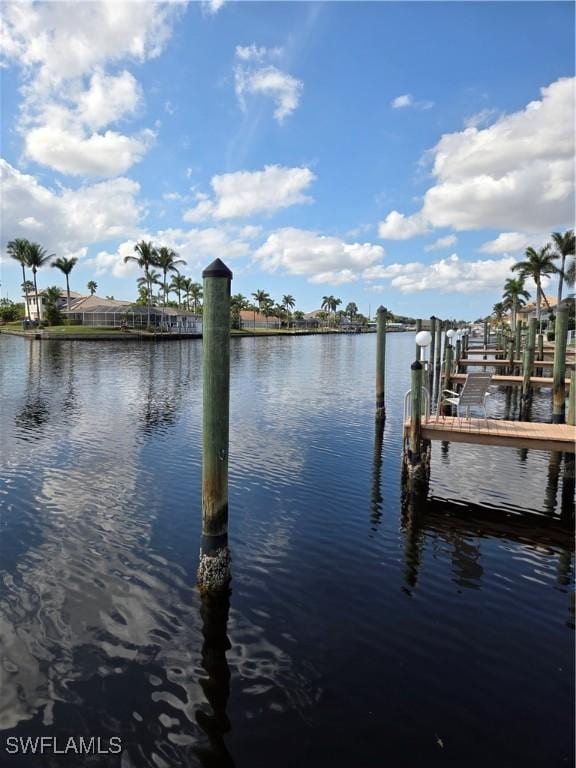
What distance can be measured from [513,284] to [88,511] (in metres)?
91.1

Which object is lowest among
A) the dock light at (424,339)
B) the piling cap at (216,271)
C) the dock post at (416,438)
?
the dock post at (416,438)

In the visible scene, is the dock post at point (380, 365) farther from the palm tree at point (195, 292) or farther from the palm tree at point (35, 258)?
the palm tree at point (195, 292)

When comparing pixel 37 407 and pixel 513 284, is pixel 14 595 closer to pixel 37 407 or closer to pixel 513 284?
pixel 37 407

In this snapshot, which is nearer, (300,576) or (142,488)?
(300,576)

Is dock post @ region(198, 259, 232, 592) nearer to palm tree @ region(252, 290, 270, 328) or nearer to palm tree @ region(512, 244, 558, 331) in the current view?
palm tree @ region(512, 244, 558, 331)

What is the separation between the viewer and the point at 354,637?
19.6ft

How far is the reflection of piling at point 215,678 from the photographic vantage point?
14.5 feet

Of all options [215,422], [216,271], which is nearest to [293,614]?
[215,422]

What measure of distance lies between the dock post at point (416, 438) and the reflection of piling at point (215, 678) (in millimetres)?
5918

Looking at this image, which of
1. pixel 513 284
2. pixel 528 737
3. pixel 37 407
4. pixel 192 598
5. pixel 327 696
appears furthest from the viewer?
pixel 513 284

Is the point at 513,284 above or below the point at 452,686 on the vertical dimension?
above

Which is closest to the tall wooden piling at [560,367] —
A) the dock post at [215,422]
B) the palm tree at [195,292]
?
the dock post at [215,422]

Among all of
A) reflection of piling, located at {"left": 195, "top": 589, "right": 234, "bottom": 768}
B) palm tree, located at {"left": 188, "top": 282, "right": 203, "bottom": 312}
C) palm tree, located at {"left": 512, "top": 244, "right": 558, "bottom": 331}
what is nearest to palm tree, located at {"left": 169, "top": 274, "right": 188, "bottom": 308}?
palm tree, located at {"left": 188, "top": 282, "right": 203, "bottom": 312}

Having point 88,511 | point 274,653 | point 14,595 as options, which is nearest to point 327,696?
point 274,653
